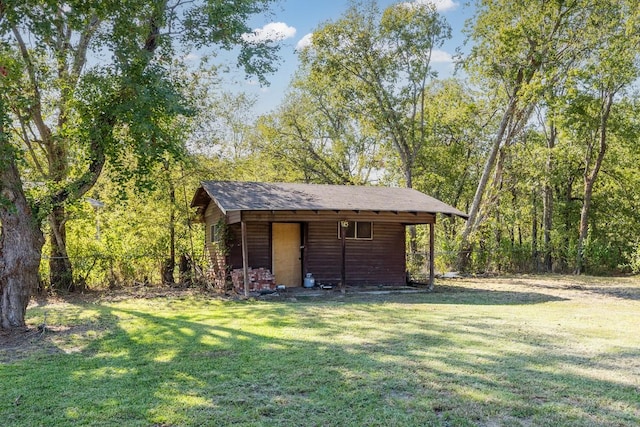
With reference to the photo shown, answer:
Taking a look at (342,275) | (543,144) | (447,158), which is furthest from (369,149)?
(342,275)

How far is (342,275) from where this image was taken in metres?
12.8

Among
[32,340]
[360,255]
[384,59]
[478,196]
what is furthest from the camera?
[384,59]

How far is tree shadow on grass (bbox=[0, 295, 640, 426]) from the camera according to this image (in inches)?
148

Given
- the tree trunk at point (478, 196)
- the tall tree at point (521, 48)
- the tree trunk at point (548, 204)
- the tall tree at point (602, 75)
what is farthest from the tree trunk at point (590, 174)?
the tree trunk at point (478, 196)

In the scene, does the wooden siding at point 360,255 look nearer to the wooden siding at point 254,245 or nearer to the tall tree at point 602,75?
the wooden siding at point 254,245

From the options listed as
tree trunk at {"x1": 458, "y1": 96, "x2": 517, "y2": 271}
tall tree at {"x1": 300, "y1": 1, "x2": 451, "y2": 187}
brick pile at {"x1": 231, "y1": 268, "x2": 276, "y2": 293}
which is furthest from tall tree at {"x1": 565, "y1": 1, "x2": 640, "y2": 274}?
brick pile at {"x1": 231, "y1": 268, "x2": 276, "y2": 293}

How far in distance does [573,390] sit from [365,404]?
1879 millimetres

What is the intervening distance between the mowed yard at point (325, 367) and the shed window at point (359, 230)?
4.82 metres

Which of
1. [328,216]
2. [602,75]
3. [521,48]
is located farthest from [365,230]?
[602,75]

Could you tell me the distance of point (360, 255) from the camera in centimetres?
1438

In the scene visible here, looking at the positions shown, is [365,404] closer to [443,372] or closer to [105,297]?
[443,372]

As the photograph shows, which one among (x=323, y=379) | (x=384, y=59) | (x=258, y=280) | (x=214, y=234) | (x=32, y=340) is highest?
(x=384, y=59)

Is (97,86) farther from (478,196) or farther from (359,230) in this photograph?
(478,196)

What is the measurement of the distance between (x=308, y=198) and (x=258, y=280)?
2535 millimetres
